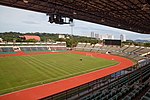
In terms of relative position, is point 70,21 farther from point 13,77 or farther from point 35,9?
point 13,77

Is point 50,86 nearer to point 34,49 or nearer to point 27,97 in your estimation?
point 27,97

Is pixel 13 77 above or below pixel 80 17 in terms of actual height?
below

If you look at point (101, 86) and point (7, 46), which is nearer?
point (101, 86)

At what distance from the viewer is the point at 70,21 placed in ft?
47.1

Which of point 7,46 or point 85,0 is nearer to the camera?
point 85,0

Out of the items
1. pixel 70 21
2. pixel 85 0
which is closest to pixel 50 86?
pixel 70 21

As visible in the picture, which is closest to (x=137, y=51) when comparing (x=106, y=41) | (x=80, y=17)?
(x=106, y=41)

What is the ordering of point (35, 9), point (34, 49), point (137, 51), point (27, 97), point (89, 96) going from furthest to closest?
point (34, 49) < point (137, 51) < point (35, 9) < point (27, 97) < point (89, 96)

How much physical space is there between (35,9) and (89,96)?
10.2 m

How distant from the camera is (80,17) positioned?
18.2 metres

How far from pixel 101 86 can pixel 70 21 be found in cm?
705

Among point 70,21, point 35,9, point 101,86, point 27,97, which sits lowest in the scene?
point 27,97

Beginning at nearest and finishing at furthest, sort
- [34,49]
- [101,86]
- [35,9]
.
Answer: [101,86], [35,9], [34,49]

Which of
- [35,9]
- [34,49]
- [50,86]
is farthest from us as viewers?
[34,49]
